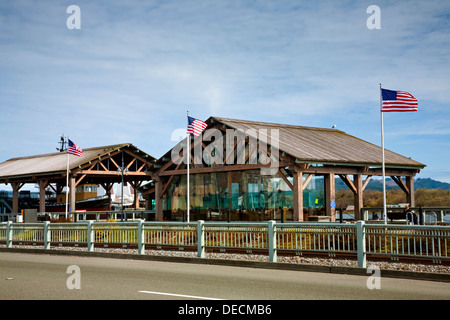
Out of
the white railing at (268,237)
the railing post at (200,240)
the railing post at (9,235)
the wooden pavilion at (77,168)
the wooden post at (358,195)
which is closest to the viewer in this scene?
the white railing at (268,237)

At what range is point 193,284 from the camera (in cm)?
1204

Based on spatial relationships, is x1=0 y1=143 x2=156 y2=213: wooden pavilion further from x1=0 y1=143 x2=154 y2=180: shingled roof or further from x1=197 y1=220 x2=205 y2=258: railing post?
x1=197 y1=220 x2=205 y2=258: railing post

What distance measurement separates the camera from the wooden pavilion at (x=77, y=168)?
45344 millimetres

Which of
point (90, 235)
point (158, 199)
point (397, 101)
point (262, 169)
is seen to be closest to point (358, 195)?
point (262, 169)

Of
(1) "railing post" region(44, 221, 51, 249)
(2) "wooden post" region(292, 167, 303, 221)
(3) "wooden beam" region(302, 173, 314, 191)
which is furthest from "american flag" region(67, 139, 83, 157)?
(3) "wooden beam" region(302, 173, 314, 191)

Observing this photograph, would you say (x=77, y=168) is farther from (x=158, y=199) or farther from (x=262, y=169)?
(x=262, y=169)

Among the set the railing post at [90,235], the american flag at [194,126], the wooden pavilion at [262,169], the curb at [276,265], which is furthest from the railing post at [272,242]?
the american flag at [194,126]

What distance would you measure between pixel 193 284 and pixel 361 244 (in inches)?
199

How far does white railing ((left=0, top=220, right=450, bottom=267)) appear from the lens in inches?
558

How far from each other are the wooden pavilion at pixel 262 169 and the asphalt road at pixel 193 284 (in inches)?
570

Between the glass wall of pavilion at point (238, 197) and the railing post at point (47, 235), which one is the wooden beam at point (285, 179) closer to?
the glass wall of pavilion at point (238, 197)

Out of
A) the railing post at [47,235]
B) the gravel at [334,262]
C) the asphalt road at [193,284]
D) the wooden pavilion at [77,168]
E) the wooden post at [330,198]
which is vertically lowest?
the gravel at [334,262]
